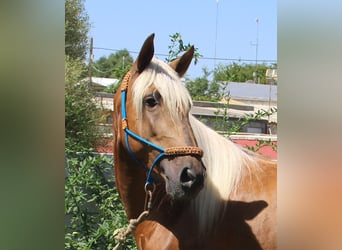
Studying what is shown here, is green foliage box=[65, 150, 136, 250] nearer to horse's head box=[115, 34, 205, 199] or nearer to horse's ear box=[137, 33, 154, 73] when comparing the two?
horse's head box=[115, 34, 205, 199]

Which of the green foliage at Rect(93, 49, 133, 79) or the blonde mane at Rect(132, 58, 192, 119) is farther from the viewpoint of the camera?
the green foliage at Rect(93, 49, 133, 79)

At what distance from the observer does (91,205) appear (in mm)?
2947

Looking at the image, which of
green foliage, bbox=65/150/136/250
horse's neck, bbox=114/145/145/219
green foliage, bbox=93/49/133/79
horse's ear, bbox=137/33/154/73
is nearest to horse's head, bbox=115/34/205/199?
horse's ear, bbox=137/33/154/73

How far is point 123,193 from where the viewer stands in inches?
76.3

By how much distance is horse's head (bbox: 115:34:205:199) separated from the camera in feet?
4.98

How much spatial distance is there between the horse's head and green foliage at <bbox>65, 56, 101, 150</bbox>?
4.15 ft

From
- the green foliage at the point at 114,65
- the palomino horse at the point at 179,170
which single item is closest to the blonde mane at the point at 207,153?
the palomino horse at the point at 179,170

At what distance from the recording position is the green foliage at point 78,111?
2.96 m

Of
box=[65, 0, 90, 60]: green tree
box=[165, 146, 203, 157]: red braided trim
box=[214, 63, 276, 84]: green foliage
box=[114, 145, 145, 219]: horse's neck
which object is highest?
box=[65, 0, 90, 60]: green tree

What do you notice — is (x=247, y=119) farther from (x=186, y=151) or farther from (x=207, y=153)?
(x=186, y=151)

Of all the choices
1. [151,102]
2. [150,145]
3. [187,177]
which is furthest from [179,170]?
[151,102]

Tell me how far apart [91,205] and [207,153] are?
1.46 metres
